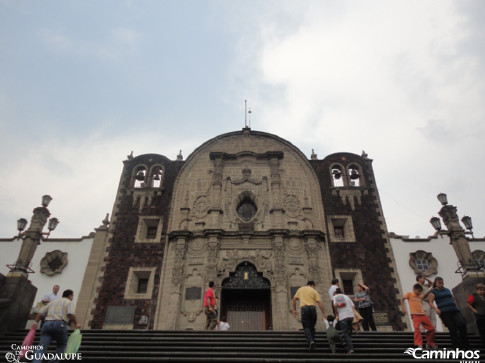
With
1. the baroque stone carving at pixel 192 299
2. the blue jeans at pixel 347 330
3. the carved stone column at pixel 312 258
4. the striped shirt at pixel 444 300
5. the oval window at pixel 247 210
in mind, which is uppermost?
the oval window at pixel 247 210

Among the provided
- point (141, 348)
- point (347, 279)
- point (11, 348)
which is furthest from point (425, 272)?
point (11, 348)

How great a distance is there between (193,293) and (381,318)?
29.6ft

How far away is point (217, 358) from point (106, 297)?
36.6ft

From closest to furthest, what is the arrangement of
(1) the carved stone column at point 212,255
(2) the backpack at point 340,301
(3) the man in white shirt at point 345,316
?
(3) the man in white shirt at point 345,316 → (2) the backpack at point 340,301 → (1) the carved stone column at point 212,255

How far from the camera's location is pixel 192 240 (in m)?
18.4

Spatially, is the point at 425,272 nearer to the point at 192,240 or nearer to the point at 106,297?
the point at 192,240

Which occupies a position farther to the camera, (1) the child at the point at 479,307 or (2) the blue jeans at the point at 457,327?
(1) the child at the point at 479,307

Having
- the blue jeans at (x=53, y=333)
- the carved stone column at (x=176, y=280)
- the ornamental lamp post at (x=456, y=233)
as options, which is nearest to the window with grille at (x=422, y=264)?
the ornamental lamp post at (x=456, y=233)

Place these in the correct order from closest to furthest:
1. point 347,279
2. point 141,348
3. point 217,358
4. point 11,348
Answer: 1. point 217,358
2. point 141,348
3. point 11,348
4. point 347,279

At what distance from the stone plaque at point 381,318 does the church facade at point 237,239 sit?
5 cm

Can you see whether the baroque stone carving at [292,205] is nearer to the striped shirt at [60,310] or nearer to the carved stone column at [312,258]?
the carved stone column at [312,258]

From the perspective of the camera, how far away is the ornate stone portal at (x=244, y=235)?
54.5 ft

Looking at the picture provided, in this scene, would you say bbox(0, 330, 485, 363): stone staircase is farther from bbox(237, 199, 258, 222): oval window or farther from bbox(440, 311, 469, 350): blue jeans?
bbox(237, 199, 258, 222): oval window

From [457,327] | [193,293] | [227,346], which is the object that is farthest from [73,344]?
[193,293]
